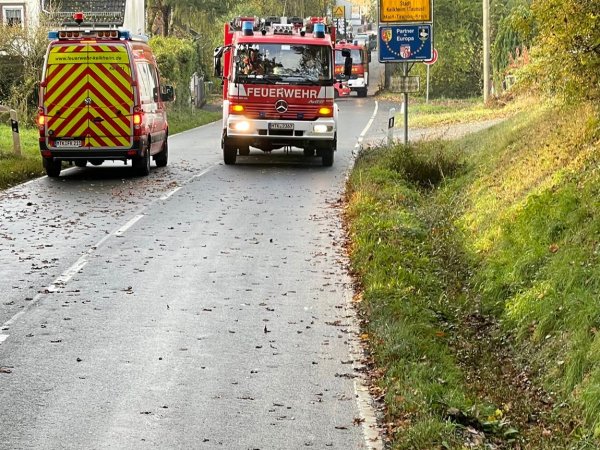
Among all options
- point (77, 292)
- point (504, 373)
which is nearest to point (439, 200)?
point (77, 292)

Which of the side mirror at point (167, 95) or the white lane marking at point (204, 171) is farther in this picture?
the side mirror at point (167, 95)

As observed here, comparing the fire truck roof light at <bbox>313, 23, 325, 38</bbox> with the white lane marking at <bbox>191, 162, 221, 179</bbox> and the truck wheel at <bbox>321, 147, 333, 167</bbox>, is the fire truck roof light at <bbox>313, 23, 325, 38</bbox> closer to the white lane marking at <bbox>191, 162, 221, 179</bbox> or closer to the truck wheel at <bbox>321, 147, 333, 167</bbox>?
the truck wheel at <bbox>321, 147, 333, 167</bbox>

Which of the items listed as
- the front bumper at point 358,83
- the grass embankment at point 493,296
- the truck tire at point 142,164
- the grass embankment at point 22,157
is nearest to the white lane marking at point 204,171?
the truck tire at point 142,164

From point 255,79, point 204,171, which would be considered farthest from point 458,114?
point 204,171

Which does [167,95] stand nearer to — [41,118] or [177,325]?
[41,118]

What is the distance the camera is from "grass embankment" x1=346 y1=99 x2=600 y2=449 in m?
7.74

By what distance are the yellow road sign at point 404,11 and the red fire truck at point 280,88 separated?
127 cm

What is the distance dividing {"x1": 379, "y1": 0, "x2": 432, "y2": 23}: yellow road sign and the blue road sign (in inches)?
A: 20.4

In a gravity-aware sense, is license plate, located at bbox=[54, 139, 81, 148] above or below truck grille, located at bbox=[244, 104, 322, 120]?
below

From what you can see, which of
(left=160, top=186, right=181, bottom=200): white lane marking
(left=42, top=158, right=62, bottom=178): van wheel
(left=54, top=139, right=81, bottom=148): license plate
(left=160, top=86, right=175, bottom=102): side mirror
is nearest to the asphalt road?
(left=160, top=186, right=181, bottom=200): white lane marking

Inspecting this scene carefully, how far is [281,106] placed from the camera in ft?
80.1

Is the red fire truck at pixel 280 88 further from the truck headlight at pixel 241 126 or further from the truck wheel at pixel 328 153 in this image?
the truck wheel at pixel 328 153

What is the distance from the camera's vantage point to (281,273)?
501 inches

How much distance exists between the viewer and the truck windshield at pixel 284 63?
79.7ft
